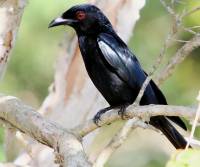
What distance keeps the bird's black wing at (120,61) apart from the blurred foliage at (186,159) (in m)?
2.24

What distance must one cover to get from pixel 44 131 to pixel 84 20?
136cm

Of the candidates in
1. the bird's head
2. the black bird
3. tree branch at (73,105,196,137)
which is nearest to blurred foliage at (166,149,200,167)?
tree branch at (73,105,196,137)

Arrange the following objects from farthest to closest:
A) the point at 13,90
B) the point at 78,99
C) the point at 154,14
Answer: the point at 154,14, the point at 13,90, the point at 78,99

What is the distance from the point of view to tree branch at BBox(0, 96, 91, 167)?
3.33m

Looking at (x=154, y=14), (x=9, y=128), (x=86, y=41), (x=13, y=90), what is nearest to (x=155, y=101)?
(x=86, y=41)

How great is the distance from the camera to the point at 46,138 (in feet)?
12.3

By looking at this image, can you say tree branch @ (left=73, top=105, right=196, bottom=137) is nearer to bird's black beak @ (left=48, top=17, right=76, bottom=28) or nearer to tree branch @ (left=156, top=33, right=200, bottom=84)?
tree branch @ (left=156, top=33, right=200, bottom=84)

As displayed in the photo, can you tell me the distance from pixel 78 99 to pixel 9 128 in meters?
1.42

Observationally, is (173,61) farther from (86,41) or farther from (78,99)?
(78,99)

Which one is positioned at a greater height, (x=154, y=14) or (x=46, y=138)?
(x=46, y=138)

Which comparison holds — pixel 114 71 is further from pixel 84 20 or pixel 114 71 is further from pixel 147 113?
pixel 147 113

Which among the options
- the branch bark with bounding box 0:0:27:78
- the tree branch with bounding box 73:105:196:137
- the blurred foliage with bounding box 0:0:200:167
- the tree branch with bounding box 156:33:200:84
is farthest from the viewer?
the blurred foliage with bounding box 0:0:200:167

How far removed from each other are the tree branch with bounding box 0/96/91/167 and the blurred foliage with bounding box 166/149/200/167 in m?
0.76

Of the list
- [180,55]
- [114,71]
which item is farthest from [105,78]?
[180,55]
